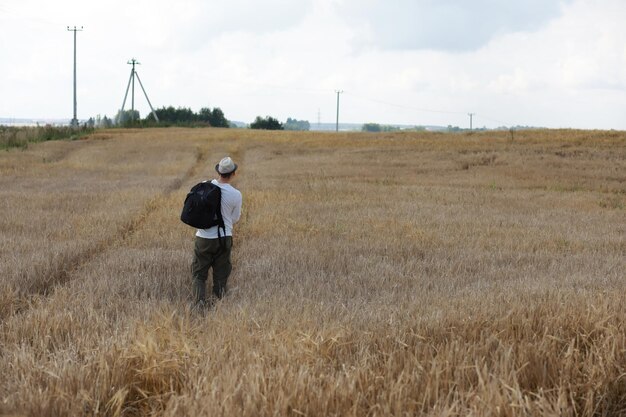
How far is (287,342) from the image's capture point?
170 inches

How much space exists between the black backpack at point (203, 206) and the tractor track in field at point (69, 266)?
1611 millimetres

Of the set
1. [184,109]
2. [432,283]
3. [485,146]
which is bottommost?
[432,283]

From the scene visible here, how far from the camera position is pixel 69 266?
8594 mm

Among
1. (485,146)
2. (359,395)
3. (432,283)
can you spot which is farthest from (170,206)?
(485,146)

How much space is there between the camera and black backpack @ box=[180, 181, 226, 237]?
6.97m

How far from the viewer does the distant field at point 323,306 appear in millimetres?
3518

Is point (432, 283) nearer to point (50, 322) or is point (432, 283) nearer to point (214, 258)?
point (214, 258)

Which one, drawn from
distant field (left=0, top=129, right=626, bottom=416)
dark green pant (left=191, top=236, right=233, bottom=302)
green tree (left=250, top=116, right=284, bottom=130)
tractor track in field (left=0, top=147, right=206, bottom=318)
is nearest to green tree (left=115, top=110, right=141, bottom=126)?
green tree (left=250, top=116, right=284, bottom=130)

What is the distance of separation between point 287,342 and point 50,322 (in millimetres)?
2109

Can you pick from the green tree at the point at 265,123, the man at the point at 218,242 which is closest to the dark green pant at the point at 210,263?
the man at the point at 218,242

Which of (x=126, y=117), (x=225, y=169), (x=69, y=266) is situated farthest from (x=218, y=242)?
(x=126, y=117)

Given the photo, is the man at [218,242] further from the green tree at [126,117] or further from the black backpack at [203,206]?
the green tree at [126,117]

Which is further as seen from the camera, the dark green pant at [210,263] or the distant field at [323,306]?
the dark green pant at [210,263]

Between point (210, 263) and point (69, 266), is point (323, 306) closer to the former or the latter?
point (210, 263)
